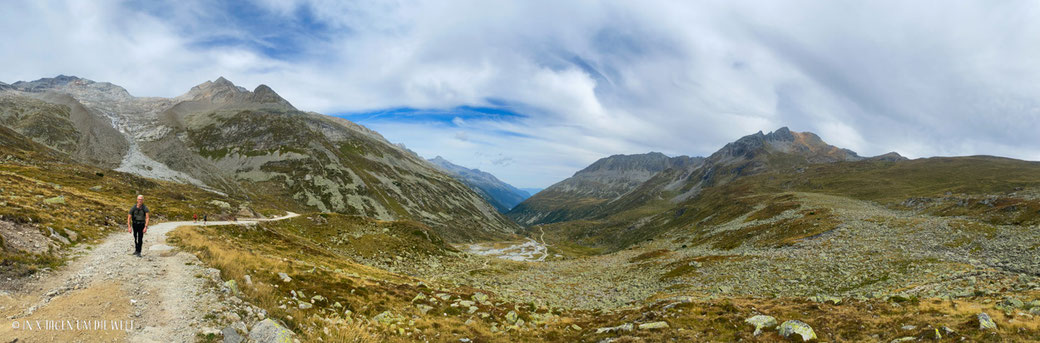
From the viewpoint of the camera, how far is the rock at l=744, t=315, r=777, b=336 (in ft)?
63.1

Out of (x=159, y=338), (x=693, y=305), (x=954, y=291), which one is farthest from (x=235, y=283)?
(x=954, y=291)

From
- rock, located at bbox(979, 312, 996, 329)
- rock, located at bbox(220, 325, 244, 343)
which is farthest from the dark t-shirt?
rock, located at bbox(979, 312, 996, 329)

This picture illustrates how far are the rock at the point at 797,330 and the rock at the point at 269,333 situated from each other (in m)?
21.7

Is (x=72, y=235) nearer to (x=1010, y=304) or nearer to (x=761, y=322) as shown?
(x=761, y=322)

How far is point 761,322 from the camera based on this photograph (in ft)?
64.6

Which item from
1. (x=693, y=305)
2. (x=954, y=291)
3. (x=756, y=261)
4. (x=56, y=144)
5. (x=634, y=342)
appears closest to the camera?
(x=634, y=342)

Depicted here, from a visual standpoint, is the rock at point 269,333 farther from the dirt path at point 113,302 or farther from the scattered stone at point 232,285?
the scattered stone at point 232,285

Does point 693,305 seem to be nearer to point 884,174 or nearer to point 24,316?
point 24,316

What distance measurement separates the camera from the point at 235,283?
1753 cm

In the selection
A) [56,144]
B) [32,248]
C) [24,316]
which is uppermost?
[56,144]

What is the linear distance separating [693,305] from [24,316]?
31.6 metres

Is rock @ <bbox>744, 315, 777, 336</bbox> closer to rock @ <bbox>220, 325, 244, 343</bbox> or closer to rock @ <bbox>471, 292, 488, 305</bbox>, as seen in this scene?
rock @ <bbox>471, 292, 488, 305</bbox>

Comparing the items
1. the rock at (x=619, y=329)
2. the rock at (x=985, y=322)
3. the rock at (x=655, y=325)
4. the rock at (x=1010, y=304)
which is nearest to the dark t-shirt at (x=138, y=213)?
the rock at (x=619, y=329)

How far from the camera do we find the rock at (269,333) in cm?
1321
